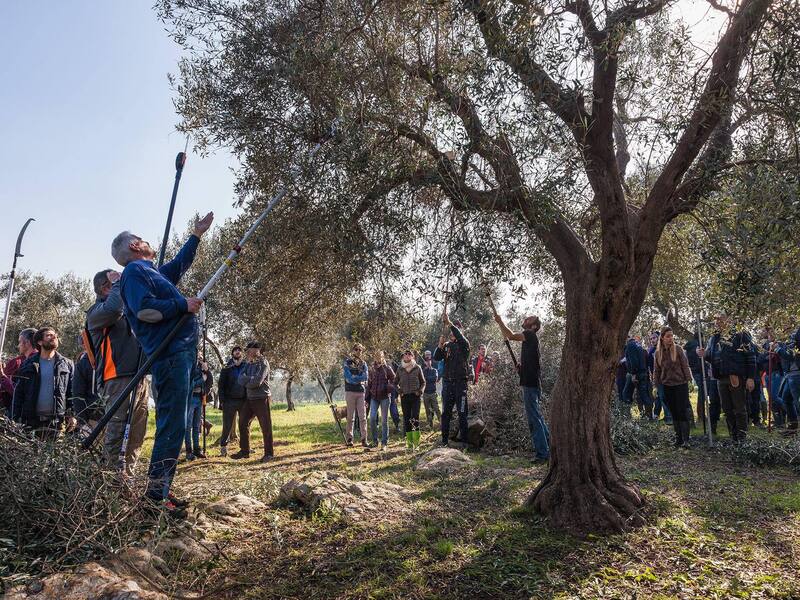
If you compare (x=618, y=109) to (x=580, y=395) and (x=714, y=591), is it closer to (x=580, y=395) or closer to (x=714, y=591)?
(x=580, y=395)

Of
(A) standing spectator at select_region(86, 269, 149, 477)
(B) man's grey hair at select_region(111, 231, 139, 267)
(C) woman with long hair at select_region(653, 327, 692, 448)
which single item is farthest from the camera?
(C) woman with long hair at select_region(653, 327, 692, 448)

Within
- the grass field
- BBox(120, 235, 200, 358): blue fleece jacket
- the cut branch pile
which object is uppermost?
BBox(120, 235, 200, 358): blue fleece jacket

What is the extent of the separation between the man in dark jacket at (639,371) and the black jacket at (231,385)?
32.2ft

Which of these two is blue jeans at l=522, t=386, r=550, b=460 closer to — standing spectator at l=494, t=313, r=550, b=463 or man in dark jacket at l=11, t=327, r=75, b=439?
standing spectator at l=494, t=313, r=550, b=463

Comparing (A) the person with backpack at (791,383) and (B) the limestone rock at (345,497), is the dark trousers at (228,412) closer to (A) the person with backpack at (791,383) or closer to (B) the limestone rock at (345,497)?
(B) the limestone rock at (345,497)

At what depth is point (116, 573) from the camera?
372 centimetres

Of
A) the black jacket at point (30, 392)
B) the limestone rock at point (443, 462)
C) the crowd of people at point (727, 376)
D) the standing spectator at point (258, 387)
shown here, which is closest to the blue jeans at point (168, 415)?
the black jacket at point (30, 392)

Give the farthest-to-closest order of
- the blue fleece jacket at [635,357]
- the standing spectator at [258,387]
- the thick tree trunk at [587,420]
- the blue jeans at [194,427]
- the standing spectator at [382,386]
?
the blue fleece jacket at [635,357]
the standing spectator at [382,386]
the blue jeans at [194,427]
the standing spectator at [258,387]
the thick tree trunk at [587,420]

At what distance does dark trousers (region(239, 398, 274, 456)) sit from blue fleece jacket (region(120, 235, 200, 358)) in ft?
21.5

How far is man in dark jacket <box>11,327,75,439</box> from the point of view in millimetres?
7328

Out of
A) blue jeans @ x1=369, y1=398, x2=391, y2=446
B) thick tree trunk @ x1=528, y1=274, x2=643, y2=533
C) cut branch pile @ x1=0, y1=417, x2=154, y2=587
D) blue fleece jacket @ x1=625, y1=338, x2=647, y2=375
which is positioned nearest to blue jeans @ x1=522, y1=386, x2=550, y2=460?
thick tree trunk @ x1=528, y1=274, x2=643, y2=533

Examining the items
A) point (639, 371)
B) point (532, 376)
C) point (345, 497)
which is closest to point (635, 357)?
point (639, 371)

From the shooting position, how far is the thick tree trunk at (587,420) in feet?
20.4

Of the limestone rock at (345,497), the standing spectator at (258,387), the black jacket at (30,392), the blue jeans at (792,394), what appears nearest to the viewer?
the limestone rock at (345,497)
